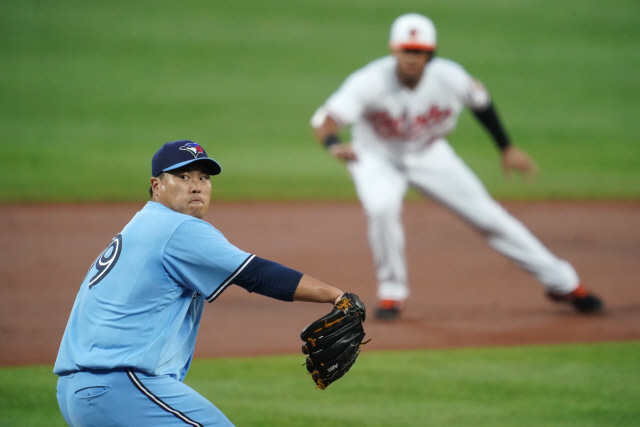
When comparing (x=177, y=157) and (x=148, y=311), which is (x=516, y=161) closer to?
(x=177, y=157)

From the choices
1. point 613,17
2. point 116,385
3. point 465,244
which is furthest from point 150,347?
point 613,17

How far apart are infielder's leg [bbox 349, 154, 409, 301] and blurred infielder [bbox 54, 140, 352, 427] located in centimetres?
341

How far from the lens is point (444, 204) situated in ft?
21.8

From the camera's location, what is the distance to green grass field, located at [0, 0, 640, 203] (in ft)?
42.3

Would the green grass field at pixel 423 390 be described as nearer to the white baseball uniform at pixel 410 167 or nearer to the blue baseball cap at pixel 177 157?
the white baseball uniform at pixel 410 167

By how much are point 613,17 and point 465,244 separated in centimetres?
1338

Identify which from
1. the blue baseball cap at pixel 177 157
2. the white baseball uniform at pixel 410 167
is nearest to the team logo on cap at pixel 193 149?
the blue baseball cap at pixel 177 157

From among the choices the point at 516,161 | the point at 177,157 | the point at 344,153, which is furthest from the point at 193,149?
the point at 516,161

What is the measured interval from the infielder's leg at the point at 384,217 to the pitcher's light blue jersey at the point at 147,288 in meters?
3.51

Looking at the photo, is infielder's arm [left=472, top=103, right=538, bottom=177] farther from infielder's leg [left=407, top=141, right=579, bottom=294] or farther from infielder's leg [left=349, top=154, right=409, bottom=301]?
infielder's leg [left=349, top=154, right=409, bottom=301]

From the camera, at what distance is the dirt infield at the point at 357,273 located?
617 cm

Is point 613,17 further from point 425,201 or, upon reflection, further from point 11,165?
point 11,165

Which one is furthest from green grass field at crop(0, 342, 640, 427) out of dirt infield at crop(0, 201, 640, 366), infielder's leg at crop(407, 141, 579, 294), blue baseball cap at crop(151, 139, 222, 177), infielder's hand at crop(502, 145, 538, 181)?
blue baseball cap at crop(151, 139, 222, 177)

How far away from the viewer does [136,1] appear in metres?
18.8
